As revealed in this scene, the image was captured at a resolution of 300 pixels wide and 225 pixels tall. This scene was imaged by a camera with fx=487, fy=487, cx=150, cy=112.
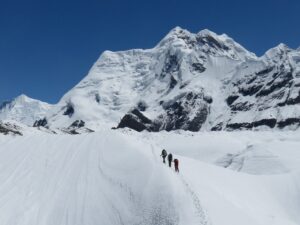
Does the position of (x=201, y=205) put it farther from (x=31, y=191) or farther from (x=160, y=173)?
(x=31, y=191)

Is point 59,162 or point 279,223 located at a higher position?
point 59,162

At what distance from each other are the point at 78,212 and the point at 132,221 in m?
4.57

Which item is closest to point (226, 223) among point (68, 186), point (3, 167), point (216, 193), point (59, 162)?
point (216, 193)

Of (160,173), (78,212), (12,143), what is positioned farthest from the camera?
(12,143)

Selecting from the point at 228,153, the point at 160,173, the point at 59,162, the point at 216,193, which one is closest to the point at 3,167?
the point at 59,162

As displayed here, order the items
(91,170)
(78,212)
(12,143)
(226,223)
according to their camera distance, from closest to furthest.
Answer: (226,223) < (78,212) < (91,170) < (12,143)

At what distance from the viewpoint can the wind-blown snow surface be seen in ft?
115

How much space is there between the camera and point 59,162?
168 ft

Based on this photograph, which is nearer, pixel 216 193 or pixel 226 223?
pixel 226 223

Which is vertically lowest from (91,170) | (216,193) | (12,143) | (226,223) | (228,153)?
(226,223)

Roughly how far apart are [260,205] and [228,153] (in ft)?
175

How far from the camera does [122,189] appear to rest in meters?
39.3

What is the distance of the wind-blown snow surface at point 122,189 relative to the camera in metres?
Answer: 35.1

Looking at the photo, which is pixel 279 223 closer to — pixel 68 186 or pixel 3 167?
pixel 68 186
